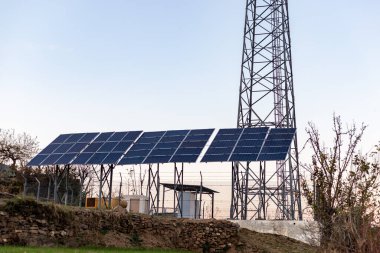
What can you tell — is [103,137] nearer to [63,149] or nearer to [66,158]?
[63,149]

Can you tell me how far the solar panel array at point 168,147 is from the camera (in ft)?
82.6

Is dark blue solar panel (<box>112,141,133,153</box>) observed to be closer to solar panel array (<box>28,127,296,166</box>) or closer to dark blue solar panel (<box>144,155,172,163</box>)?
solar panel array (<box>28,127,296,166</box>)

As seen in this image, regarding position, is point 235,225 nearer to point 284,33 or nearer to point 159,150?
point 159,150

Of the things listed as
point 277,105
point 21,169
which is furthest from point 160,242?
point 21,169

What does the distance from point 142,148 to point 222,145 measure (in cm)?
431

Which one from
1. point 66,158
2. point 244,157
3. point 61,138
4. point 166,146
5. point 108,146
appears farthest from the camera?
point 61,138

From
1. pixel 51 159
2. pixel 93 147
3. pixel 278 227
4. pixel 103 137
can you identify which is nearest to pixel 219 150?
pixel 278 227

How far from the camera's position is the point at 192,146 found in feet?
88.0

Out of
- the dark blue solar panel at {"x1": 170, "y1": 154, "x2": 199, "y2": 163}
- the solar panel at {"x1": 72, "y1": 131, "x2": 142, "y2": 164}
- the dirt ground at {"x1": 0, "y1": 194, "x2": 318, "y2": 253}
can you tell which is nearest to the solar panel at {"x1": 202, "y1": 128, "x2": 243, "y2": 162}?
the dark blue solar panel at {"x1": 170, "y1": 154, "x2": 199, "y2": 163}

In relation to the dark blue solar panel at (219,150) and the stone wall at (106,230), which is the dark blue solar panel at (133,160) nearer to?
the dark blue solar panel at (219,150)

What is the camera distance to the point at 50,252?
14.7m

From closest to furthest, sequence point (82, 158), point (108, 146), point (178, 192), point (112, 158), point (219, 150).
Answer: point (219, 150), point (112, 158), point (178, 192), point (82, 158), point (108, 146)

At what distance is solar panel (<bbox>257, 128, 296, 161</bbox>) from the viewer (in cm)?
2422

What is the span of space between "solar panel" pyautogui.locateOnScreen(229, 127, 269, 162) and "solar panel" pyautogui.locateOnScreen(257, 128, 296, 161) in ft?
0.90
